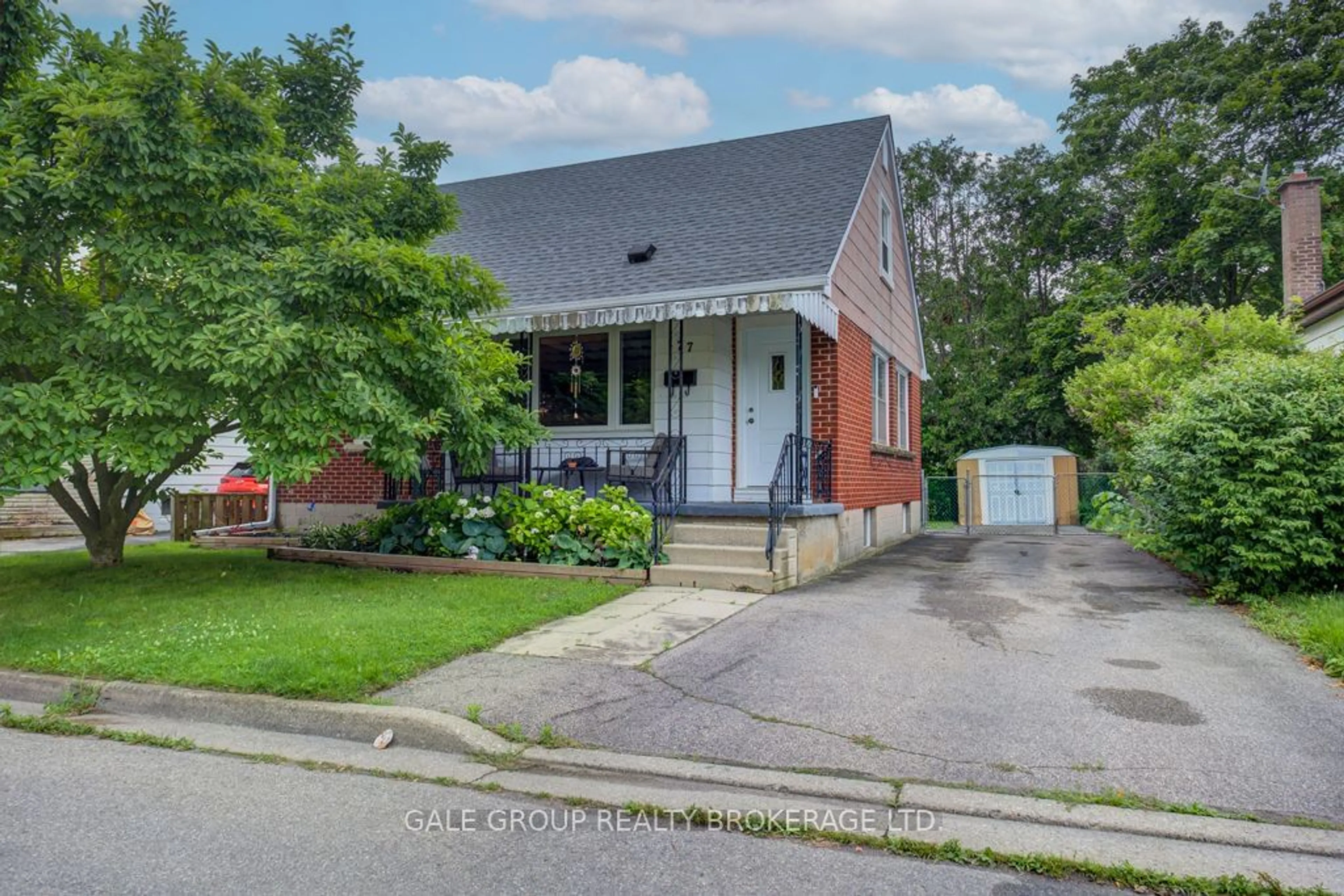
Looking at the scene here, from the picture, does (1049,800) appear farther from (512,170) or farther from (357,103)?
(512,170)

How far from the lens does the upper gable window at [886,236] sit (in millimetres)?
13307

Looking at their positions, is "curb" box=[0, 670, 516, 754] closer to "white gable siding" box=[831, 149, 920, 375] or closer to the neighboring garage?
"white gable siding" box=[831, 149, 920, 375]

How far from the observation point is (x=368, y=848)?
2967mm

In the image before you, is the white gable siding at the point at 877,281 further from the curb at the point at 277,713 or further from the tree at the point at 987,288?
the tree at the point at 987,288

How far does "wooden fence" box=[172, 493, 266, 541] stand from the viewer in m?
13.7

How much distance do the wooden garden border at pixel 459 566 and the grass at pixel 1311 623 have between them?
525 centimetres

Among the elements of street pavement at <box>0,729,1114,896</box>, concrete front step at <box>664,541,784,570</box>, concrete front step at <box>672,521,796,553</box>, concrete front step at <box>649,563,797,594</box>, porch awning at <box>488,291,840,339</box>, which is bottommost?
street pavement at <box>0,729,1114,896</box>

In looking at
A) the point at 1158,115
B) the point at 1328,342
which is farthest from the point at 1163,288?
the point at 1328,342

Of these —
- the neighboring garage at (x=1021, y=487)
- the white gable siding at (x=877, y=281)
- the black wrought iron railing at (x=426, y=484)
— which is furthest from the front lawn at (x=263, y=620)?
the neighboring garage at (x=1021, y=487)

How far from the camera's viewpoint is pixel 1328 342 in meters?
11.3

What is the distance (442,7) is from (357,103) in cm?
336

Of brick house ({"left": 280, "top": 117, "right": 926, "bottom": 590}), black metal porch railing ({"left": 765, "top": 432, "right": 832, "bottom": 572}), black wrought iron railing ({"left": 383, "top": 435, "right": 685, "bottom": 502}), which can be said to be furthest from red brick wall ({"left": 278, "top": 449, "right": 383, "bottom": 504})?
black metal porch railing ({"left": 765, "top": 432, "right": 832, "bottom": 572})

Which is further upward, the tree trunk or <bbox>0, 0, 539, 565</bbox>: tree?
<bbox>0, 0, 539, 565</bbox>: tree

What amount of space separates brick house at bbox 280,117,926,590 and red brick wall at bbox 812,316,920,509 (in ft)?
0.10
